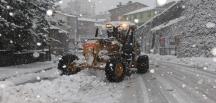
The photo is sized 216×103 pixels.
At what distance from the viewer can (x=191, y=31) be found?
39.8 metres

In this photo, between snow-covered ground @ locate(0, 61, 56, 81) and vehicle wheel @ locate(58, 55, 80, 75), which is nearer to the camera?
vehicle wheel @ locate(58, 55, 80, 75)

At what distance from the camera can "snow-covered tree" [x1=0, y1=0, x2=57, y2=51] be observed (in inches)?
953

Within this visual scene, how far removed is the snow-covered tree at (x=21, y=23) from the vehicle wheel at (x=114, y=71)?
10200 mm

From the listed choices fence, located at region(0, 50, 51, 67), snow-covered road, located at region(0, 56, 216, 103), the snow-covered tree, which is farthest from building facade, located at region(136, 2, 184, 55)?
snow-covered road, located at region(0, 56, 216, 103)

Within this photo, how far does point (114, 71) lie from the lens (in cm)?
1526

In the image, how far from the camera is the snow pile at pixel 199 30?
36.7 m

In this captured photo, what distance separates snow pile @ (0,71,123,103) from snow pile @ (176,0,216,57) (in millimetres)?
23055

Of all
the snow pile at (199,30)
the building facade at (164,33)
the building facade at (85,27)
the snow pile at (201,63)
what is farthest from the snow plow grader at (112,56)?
the building facade at (85,27)

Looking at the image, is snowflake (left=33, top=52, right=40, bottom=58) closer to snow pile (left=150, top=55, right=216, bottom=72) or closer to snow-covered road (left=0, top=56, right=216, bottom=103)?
snow pile (left=150, top=55, right=216, bottom=72)

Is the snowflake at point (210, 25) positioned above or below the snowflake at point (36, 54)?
above

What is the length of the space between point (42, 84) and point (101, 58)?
3962 mm

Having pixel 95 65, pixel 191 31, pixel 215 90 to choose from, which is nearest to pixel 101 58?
pixel 95 65

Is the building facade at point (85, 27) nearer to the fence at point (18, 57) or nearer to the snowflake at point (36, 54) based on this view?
the fence at point (18, 57)

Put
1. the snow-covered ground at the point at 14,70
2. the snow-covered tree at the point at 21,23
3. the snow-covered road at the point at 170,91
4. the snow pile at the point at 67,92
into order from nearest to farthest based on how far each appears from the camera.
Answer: the snow pile at the point at 67,92
the snow-covered road at the point at 170,91
the snow-covered ground at the point at 14,70
the snow-covered tree at the point at 21,23
